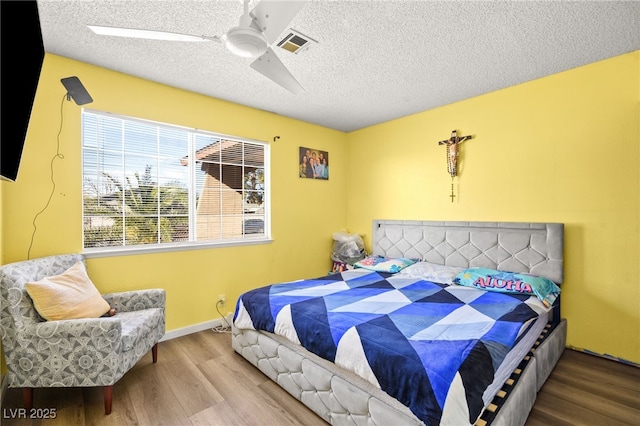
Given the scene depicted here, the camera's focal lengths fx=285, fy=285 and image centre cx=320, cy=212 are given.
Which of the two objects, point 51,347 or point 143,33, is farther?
point 51,347

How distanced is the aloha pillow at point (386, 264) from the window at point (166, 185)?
142 cm

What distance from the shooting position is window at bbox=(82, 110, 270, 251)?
2.72 metres

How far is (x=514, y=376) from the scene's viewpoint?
70.1 inches

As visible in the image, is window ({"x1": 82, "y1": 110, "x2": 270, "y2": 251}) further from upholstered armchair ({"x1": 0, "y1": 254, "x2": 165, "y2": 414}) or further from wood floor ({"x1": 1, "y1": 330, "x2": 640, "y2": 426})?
wood floor ({"x1": 1, "y1": 330, "x2": 640, "y2": 426})

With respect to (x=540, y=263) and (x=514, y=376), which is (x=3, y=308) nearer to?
(x=514, y=376)

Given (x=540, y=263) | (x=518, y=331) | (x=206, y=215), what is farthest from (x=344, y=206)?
(x=518, y=331)

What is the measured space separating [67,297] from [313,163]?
10.4 ft

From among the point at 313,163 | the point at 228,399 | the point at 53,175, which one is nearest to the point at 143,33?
the point at 53,175

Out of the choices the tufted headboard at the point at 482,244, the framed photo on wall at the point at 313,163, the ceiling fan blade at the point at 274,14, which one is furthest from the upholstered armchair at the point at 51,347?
the tufted headboard at the point at 482,244

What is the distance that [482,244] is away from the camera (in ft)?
10.4

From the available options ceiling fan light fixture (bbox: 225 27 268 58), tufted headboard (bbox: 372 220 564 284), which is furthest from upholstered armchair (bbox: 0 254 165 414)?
tufted headboard (bbox: 372 220 564 284)

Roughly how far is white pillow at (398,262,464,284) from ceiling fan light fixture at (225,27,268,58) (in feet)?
8.76

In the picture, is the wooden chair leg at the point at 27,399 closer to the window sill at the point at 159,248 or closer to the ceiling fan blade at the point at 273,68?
the window sill at the point at 159,248

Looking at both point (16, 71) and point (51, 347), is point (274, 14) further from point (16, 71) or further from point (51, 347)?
→ point (51, 347)
